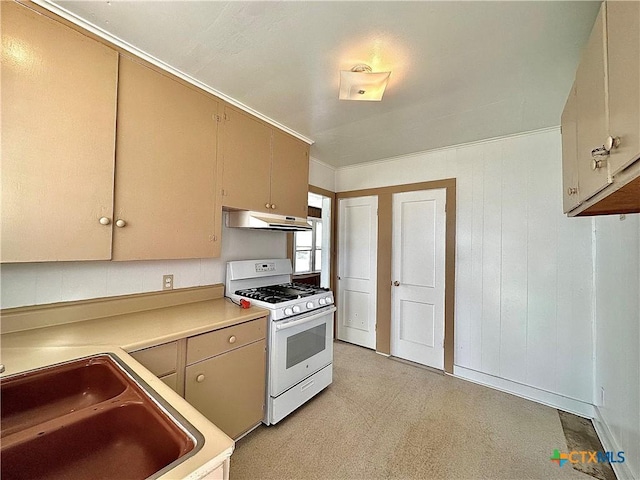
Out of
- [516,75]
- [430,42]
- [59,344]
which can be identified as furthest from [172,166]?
[516,75]

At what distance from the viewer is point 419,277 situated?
3.11 m

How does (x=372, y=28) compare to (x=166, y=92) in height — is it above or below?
above

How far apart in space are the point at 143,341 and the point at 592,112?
2182mm

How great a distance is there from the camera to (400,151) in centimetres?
312

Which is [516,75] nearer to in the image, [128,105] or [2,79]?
[128,105]

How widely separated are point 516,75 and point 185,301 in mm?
2740

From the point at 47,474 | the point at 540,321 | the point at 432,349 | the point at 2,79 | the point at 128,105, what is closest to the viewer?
the point at 47,474

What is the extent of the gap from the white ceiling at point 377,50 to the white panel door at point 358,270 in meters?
1.49

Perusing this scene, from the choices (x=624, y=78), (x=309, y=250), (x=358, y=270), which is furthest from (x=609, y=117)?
(x=309, y=250)

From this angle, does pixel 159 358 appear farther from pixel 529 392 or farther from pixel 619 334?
pixel 529 392

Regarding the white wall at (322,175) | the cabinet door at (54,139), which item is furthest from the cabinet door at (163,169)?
the white wall at (322,175)

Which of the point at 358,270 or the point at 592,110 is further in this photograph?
the point at 358,270

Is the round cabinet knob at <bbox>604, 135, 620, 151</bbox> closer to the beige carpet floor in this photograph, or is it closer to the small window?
the beige carpet floor

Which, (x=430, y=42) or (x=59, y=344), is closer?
(x=59, y=344)
